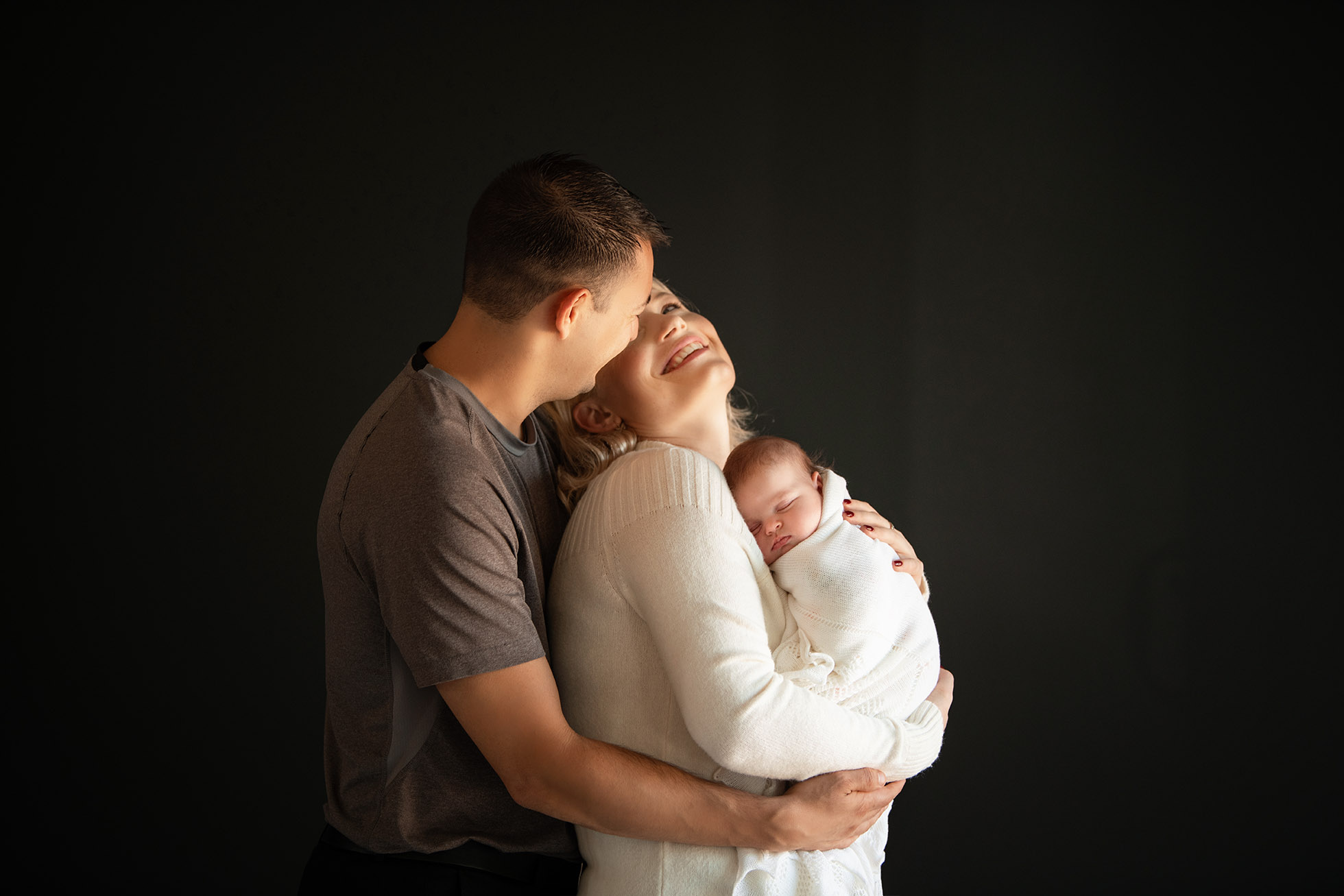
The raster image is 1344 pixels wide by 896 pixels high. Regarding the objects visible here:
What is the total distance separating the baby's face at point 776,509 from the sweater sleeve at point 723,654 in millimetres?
166

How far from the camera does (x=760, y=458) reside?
152 centimetres

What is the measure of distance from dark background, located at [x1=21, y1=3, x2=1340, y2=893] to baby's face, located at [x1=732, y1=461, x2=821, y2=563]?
1122mm

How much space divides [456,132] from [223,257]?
71cm

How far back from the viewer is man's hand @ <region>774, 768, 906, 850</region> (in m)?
1.23

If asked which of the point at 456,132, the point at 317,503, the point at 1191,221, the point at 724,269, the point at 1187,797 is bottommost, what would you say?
the point at 1187,797

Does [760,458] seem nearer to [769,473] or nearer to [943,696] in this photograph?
[769,473]

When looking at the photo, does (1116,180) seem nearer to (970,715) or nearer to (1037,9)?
(1037,9)

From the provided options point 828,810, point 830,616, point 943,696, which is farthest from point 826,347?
point 828,810

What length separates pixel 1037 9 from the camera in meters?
2.62

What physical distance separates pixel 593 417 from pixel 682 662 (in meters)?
0.72

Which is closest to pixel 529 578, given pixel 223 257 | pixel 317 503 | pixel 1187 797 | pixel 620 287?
pixel 620 287

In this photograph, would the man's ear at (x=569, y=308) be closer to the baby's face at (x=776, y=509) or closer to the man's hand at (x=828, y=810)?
the baby's face at (x=776, y=509)

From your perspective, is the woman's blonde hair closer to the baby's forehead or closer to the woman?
the woman

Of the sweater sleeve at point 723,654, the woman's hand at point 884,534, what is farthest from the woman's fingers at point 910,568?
the sweater sleeve at point 723,654
